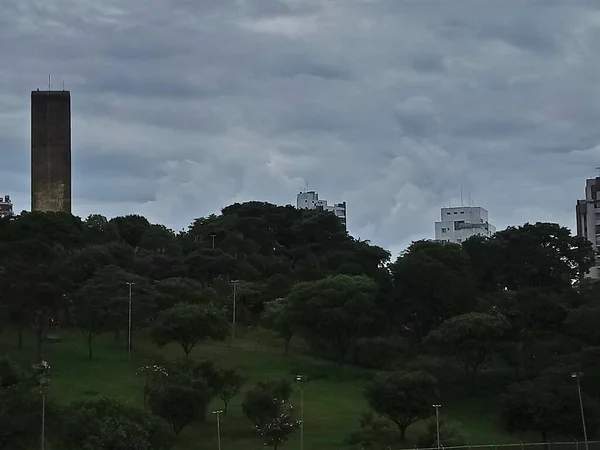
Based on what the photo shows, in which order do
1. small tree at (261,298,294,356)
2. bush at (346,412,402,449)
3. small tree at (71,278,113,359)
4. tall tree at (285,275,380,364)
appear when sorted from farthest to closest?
1. small tree at (261,298,294,356)
2. tall tree at (285,275,380,364)
3. small tree at (71,278,113,359)
4. bush at (346,412,402,449)

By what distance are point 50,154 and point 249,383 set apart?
6731 centimetres

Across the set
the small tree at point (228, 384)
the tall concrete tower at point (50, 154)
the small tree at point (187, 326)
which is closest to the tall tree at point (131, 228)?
the tall concrete tower at point (50, 154)

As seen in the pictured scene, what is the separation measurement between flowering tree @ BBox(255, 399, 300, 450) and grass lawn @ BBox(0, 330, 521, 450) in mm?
686

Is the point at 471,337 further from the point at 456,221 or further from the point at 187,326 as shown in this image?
the point at 456,221

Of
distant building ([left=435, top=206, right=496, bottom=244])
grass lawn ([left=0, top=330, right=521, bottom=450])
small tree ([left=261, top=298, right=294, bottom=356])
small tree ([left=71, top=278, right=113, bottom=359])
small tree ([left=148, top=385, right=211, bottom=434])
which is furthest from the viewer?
distant building ([left=435, top=206, right=496, bottom=244])

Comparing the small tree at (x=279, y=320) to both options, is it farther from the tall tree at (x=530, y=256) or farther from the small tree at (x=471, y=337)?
the tall tree at (x=530, y=256)

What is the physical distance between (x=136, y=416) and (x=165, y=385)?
305 inches

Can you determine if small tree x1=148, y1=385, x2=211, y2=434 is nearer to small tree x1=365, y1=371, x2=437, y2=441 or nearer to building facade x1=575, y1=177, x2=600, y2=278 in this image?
small tree x1=365, y1=371, x2=437, y2=441

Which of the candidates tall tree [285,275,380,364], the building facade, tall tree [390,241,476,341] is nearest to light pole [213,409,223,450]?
tall tree [285,275,380,364]

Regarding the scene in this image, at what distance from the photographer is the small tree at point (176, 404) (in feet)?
177

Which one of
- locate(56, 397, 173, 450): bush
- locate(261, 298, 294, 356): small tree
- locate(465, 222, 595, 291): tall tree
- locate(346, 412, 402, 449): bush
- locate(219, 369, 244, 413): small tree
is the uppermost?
locate(465, 222, 595, 291): tall tree

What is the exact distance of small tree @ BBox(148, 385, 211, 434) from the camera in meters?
54.0

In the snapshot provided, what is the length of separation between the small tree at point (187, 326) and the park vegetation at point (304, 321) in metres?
0.12

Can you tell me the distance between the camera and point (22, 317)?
67.3m
